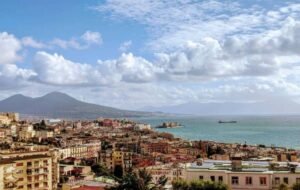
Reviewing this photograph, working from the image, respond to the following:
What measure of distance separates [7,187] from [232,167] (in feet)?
39.3

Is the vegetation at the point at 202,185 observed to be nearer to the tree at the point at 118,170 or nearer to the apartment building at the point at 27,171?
the apartment building at the point at 27,171

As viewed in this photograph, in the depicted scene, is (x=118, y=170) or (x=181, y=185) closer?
(x=181, y=185)

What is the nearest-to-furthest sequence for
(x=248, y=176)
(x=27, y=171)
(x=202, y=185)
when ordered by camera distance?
1. (x=202, y=185)
2. (x=248, y=176)
3. (x=27, y=171)

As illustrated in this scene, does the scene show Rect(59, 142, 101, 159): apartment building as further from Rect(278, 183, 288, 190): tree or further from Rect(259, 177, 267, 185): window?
Rect(278, 183, 288, 190): tree

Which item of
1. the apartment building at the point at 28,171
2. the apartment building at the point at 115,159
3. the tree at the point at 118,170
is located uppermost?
the apartment building at the point at 28,171

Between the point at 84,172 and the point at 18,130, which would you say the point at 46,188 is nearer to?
the point at 84,172

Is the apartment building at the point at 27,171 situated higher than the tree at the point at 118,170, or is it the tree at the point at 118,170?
the apartment building at the point at 27,171

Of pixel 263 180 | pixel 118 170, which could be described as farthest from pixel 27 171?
pixel 118 170

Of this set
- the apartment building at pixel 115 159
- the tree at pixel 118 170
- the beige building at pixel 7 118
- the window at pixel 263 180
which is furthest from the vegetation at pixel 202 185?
the beige building at pixel 7 118

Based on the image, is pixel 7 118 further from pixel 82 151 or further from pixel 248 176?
pixel 248 176

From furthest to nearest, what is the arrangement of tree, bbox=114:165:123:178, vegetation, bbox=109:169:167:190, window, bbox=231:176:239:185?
1. tree, bbox=114:165:123:178
2. window, bbox=231:176:239:185
3. vegetation, bbox=109:169:167:190

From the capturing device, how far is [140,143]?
9756cm

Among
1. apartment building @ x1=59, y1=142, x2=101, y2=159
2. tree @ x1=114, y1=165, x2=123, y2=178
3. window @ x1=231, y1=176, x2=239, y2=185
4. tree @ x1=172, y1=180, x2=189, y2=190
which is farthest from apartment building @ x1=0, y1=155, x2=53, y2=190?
apartment building @ x1=59, y1=142, x2=101, y2=159

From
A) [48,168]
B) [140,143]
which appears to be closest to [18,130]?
[140,143]
